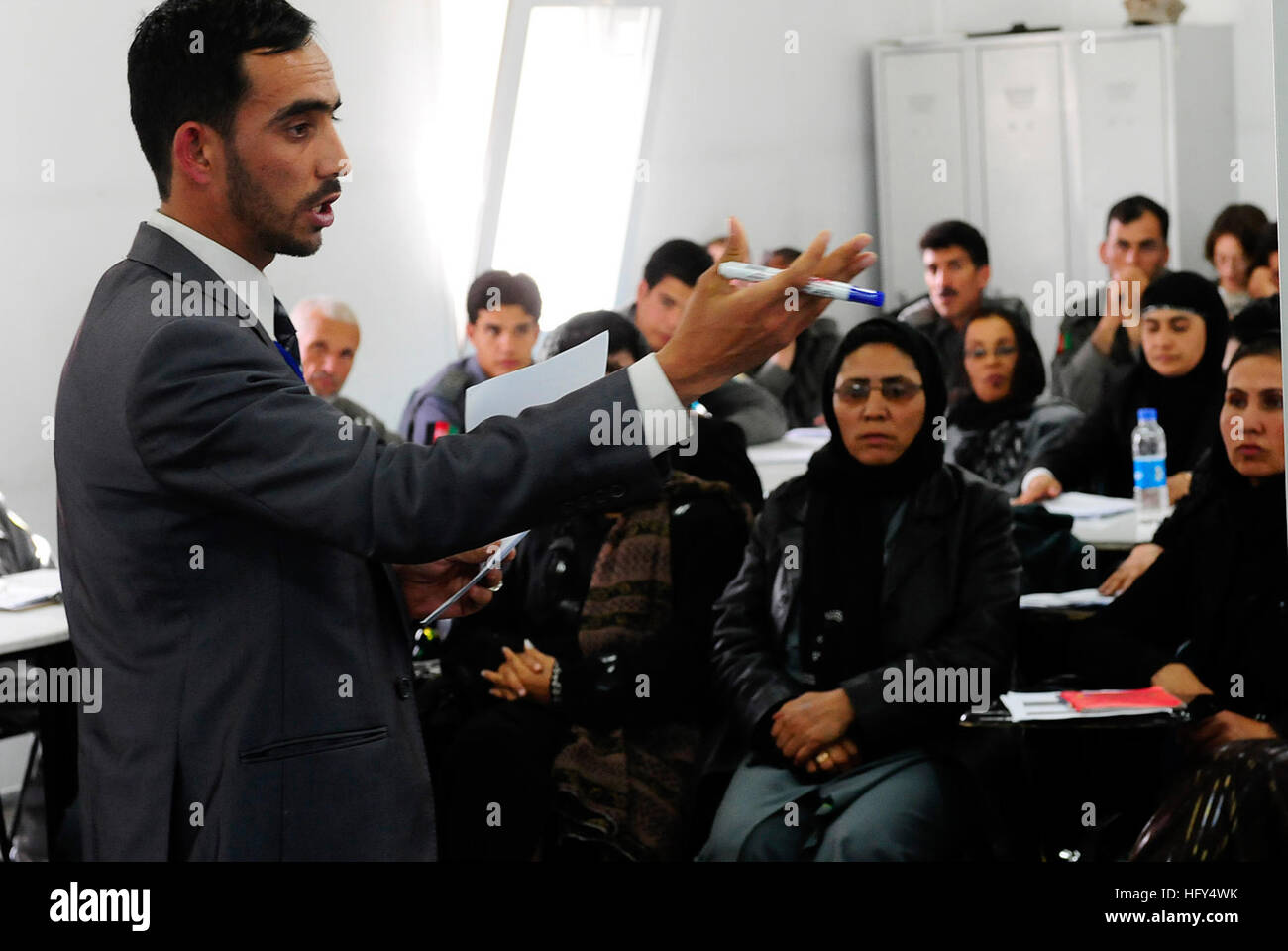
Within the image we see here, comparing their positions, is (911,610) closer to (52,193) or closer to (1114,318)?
A: (1114,318)

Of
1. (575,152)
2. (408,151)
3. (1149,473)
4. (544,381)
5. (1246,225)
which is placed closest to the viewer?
(544,381)

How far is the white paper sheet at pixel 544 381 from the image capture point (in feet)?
3.86

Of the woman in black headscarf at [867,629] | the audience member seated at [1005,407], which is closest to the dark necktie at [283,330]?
the woman in black headscarf at [867,629]

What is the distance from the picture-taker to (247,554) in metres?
1.16

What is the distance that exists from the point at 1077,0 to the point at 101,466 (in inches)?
291

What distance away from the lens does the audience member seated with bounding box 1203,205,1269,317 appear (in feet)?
17.7

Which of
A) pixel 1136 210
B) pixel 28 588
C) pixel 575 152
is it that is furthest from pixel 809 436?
pixel 28 588

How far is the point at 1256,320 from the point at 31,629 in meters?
2.67

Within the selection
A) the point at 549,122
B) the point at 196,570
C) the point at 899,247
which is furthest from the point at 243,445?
the point at 899,247

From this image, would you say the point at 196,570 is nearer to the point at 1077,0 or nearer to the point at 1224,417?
the point at 1224,417

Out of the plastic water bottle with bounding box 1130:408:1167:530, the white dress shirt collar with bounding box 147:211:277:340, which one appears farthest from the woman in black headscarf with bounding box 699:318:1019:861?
the white dress shirt collar with bounding box 147:211:277:340
